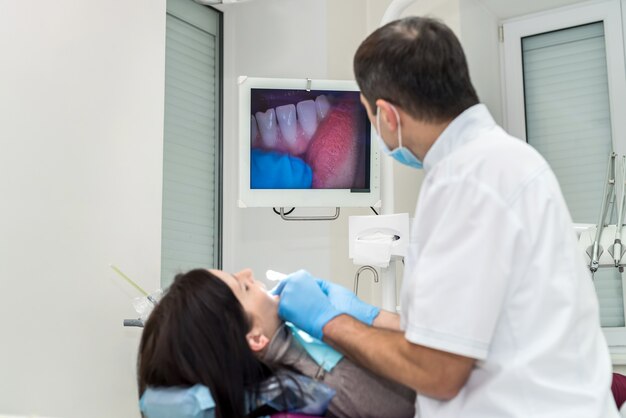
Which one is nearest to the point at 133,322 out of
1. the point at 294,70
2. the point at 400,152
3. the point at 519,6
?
the point at 400,152

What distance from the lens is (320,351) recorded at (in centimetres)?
151

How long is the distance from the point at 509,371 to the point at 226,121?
2.74 metres

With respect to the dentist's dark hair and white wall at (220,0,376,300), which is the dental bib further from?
white wall at (220,0,376,300)

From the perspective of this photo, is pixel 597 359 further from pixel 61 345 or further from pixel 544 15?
pixel 544 15

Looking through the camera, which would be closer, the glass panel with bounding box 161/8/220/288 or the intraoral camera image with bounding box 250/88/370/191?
the intraoral camera image with bounding box 250/88/370/191

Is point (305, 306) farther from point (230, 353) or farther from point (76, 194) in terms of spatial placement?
point (76, 194)

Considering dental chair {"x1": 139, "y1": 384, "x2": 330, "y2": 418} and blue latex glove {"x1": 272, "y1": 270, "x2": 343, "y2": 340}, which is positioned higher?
blue latex glove {"x1": 272, "y1": 270, "x2": 343, "y2": 340}

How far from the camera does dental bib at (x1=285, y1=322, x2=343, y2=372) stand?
4.89 feet

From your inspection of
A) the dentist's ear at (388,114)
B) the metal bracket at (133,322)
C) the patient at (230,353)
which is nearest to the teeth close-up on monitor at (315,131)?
the metal bracket at (133,322)

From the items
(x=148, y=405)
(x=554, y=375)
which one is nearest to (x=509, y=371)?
(x=554, y=375)

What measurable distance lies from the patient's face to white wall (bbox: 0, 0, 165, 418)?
3.15 ft

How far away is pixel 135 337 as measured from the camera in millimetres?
2660

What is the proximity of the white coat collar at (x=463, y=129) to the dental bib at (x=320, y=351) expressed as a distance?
0.43 metres

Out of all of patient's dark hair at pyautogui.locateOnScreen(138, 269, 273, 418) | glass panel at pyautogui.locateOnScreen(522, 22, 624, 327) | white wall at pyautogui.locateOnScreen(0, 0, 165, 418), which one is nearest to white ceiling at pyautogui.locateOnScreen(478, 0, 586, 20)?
glass panel at pyautogui.locateOnScreen(522, 22, 624, 327)
